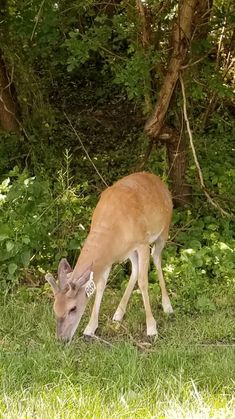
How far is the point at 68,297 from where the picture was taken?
19.0ft

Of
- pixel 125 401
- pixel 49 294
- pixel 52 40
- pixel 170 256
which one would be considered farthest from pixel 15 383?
pixel 52 40

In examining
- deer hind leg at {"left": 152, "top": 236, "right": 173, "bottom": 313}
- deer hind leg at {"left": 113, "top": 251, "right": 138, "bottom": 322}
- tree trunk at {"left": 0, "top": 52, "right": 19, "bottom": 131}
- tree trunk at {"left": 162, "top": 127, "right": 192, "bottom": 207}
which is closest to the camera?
deer hind leg at {"left": 113, "top": 251, "right": 138, "bottom": 322}

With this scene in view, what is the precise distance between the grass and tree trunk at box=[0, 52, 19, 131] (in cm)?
437

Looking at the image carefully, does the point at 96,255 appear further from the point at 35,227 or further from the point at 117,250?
the point at 35,227

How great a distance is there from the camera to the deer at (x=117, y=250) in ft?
19.1

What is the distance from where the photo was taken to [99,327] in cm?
657

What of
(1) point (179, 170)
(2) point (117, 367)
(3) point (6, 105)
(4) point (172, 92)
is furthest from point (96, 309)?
(3) point (6, 105)

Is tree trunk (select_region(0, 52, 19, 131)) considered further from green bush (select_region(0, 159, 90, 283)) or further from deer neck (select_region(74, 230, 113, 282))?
deer neck (select_region(74, 230, 113, 282))

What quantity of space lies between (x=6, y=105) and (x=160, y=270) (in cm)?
463

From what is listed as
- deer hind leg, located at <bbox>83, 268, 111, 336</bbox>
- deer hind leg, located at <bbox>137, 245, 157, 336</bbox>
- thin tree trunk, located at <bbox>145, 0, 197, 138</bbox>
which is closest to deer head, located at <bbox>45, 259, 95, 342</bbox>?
deer hind leg, located at <bbox>83, 268, 111, 336</bbox>

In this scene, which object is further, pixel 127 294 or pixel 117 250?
pixel 127 294

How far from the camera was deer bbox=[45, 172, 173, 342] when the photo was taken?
19.1 ft

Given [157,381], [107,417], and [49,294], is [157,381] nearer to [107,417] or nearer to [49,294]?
[107,417]

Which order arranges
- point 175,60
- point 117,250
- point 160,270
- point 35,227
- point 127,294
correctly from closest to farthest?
point 117,250, point 127,294, point 160,270, point 35,227, point 175,60
